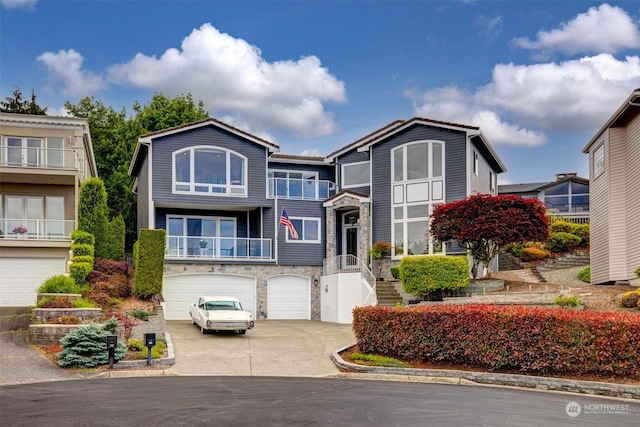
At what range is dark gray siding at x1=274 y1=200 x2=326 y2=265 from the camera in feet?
108

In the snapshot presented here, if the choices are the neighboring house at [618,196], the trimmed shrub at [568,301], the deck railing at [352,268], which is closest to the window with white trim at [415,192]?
the deck railing at [352,268]

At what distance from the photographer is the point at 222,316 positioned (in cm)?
2364

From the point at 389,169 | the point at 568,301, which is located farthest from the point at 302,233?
the point at 568,301

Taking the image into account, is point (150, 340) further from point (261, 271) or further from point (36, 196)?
point (36, 196)

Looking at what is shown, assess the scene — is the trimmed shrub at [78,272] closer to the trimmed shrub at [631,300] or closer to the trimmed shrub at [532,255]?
the trimmed shrub at [631,300]

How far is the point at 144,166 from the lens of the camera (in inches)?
1331

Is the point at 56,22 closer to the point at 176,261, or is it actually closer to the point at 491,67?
the point at 176,261

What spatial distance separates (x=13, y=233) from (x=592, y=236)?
943 inches

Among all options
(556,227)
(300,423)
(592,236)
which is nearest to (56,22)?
(300,423)

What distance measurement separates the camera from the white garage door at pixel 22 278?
28.6 meters

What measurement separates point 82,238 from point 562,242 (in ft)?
76.2

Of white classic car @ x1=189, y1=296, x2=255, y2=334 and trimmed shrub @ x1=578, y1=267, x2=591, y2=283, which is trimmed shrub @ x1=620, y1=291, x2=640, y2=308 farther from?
white classic car @ x1=189, y1=296, x2=255, y2=334

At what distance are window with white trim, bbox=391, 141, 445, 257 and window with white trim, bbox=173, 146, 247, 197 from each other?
7136 mm

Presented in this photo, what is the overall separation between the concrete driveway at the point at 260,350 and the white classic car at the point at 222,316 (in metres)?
0.34
